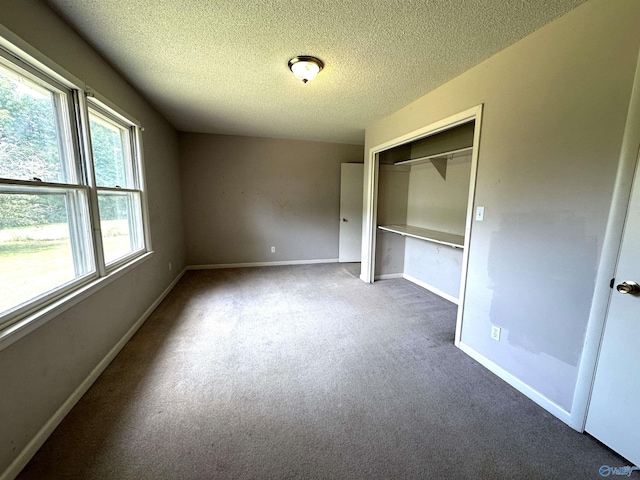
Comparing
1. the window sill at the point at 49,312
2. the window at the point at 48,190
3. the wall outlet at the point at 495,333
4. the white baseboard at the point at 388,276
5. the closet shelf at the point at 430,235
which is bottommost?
the white baseboard at the point at 388,276

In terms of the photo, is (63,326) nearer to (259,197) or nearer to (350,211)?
(259,197)

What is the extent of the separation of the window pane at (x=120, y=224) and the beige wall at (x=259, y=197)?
1.83 m

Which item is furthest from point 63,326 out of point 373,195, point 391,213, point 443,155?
point 391,213

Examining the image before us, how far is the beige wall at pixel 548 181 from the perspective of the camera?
131 centimetres

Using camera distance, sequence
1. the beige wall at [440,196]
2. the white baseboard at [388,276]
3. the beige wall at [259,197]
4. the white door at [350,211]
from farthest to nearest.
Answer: the white door at [350,211], the beige wall at [259,197], the white baseboard at [388,276], the beige wall at [440,196]

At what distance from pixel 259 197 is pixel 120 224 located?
2.51m

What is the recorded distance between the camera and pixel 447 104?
2.29 m

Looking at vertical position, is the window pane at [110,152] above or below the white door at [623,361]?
above

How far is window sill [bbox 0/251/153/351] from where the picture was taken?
116cm

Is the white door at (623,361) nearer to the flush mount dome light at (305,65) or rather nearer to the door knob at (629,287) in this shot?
the door knob at (629,287)

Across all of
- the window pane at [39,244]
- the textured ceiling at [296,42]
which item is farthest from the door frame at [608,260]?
the window pane at [39,244]

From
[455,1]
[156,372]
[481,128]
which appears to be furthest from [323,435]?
[455,1]

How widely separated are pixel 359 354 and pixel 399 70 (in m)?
2.42

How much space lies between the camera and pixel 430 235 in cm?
326
